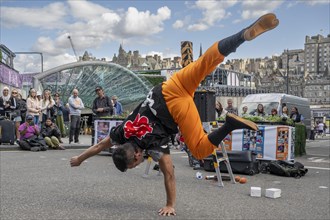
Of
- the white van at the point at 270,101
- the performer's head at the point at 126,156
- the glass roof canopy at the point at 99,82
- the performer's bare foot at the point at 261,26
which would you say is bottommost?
the performer's head at the point at 126,156

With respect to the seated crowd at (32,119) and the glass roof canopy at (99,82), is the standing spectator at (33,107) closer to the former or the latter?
the seated crowd at (32,119)

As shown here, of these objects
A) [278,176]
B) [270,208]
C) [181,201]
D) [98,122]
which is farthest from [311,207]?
[98,122]

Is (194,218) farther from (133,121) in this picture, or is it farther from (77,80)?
(77,80)

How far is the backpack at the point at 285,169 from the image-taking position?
32.6ft

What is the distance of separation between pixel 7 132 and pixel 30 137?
1335 mm

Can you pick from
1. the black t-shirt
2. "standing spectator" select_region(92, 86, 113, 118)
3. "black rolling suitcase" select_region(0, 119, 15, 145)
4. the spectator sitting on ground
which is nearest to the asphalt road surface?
the black t-shirt

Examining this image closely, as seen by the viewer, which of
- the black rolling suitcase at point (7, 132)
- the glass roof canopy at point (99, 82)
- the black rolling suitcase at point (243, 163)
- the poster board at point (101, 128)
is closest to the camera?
the black rolling suitcase at point (243, 163)

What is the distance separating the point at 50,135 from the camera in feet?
46.1

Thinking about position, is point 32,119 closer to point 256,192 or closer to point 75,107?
point 75,107

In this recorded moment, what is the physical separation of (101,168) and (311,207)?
4.88 metres

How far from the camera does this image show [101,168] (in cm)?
998

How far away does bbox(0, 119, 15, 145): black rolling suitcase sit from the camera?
13.9m

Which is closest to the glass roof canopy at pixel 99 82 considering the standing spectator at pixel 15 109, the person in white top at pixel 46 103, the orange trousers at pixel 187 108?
the person in white top at pixel 46 103

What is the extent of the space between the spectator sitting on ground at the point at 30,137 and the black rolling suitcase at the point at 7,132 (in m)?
1.06
